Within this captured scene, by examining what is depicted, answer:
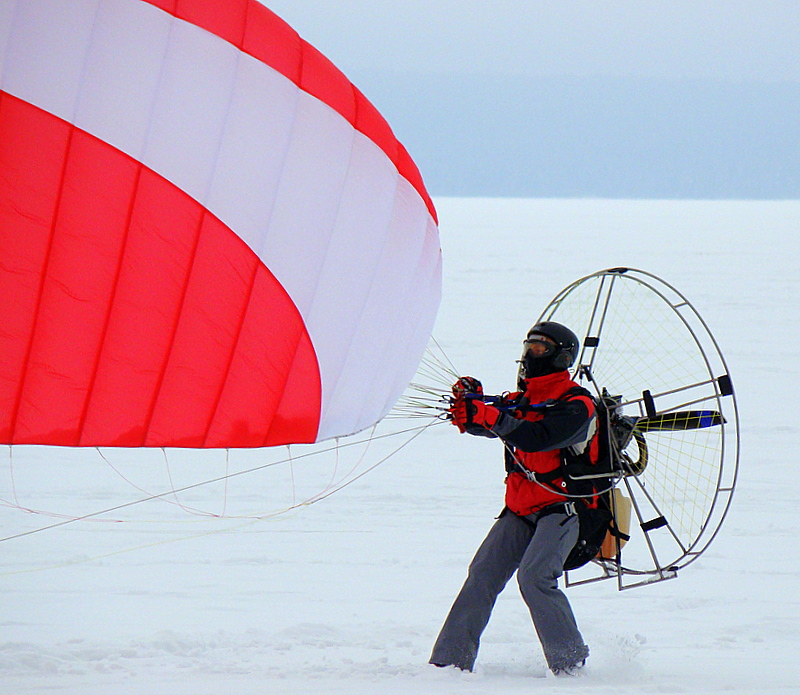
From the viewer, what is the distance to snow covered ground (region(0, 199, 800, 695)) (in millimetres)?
3389

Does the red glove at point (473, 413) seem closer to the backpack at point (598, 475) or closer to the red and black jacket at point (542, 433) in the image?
the red and black jacket at point (542, 433)

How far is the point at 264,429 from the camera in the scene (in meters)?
3.37

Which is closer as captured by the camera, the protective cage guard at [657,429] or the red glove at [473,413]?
the red glove at [473,413]

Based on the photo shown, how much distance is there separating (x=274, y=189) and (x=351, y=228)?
0.99 feet

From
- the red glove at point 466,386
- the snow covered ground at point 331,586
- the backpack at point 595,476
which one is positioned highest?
the red glove at point 466,386

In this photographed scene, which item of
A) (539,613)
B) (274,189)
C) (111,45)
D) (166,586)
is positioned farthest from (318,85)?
(166,586)

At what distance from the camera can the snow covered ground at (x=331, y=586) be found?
3389mm

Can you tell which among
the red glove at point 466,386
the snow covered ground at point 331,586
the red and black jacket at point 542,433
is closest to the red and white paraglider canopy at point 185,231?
the red glove at point 466,386

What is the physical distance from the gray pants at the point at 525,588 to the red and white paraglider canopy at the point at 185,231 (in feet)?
2.20

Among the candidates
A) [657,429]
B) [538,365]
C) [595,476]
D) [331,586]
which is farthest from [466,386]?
[331,586]

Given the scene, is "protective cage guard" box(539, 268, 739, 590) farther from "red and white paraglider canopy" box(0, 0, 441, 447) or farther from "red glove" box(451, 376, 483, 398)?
"red and white paraglider canopy" box(0, 0, 441, 447)

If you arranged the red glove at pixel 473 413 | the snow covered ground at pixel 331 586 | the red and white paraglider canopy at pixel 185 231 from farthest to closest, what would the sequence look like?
the snow covered ground at pixel 331 586, the red glove at pixel 473 413, the red and white paraglider canopy at pixel 185 231

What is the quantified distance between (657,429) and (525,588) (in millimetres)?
703

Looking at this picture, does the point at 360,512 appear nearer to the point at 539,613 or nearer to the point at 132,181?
the point at 539,613
